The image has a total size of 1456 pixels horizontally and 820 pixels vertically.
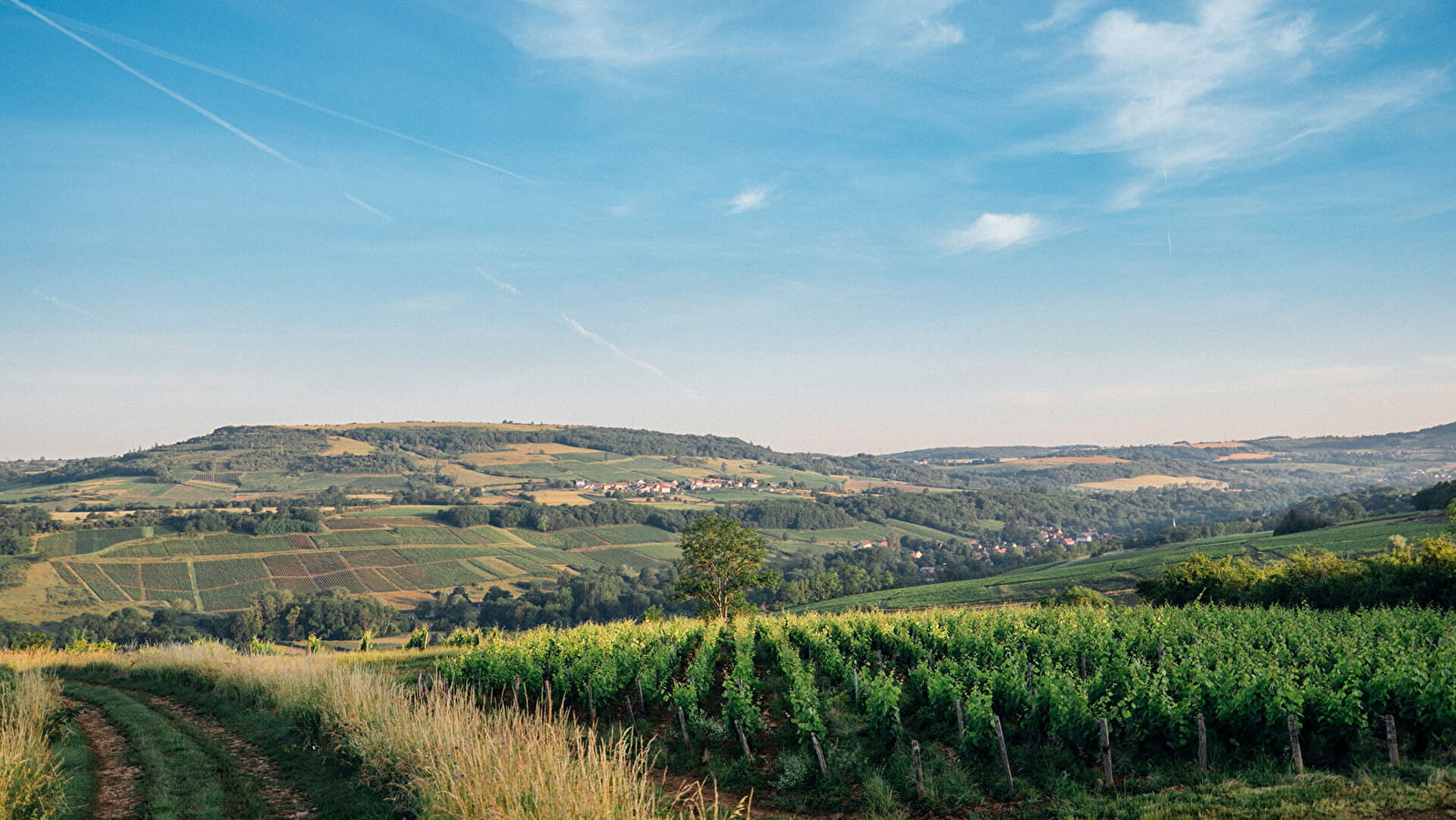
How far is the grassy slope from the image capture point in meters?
59.2

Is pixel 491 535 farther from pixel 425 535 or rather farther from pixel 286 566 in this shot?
pixel 286 566

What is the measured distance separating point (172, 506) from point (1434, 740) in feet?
575

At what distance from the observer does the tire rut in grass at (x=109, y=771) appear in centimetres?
1013

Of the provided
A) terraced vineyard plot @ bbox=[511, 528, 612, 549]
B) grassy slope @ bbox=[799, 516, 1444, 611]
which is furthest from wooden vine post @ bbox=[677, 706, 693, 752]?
terraced vineyard plot @ bbox=[511, 528, 612, 549]

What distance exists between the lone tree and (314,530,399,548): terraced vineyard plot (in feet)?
330

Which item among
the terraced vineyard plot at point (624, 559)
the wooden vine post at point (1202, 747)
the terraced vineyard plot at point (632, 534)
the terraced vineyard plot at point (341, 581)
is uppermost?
the wooden vine post at point (1202, 747)

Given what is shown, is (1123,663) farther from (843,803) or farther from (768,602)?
(768,602)

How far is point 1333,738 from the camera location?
12.1 meters

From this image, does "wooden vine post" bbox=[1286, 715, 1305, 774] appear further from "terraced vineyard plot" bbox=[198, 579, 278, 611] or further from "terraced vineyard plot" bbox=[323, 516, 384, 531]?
"terraced vineyard plot" bbox=[323, 516, 384, 531]

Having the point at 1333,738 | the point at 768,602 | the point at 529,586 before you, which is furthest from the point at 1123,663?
the point at 529,586

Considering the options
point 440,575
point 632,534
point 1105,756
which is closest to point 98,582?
point 440,575

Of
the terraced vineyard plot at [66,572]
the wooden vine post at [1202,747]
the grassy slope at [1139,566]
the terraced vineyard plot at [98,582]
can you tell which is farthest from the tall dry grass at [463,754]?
the terraced vineyard plot at [66,572]

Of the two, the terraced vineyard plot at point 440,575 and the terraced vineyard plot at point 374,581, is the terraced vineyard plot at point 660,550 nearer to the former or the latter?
the terraced vineyard plot at point 440,575

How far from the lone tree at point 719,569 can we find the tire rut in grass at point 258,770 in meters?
25.2
